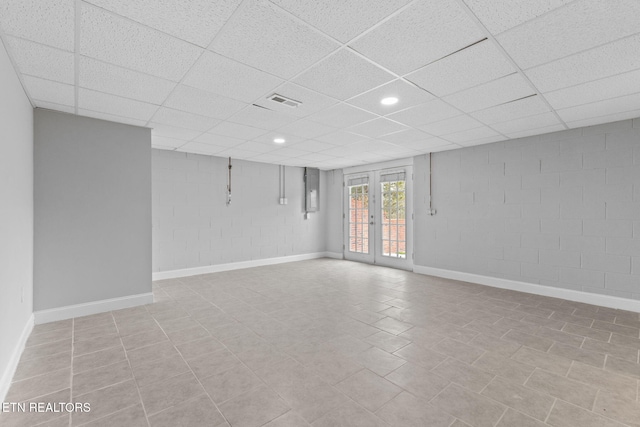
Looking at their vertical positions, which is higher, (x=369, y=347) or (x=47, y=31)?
(x=47, y=31)

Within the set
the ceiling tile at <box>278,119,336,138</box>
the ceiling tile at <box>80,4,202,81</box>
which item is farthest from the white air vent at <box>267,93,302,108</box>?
the ceiling tile at <box>80,4,202,81</box>

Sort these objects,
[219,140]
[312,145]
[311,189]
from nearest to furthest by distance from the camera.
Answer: [219,140] → [312,145] → [311,189]

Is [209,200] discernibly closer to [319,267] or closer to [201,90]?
[319,267]

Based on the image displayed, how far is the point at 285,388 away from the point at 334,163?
5.60 meters

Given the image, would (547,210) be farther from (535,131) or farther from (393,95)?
(393,95)

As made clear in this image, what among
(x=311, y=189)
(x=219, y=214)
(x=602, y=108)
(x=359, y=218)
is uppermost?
(x=602, y=108)

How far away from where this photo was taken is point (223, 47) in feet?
6.97

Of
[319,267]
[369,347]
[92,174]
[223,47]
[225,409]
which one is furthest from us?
[319,267]

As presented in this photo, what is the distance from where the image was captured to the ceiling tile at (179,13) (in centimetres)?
168

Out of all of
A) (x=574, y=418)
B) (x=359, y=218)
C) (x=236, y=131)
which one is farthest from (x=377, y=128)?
(x=359, y=218)

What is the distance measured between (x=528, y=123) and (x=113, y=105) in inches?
206

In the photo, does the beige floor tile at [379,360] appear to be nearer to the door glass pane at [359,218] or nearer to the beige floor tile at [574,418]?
the beige floor tile at [574,418]

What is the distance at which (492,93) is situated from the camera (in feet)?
9.66

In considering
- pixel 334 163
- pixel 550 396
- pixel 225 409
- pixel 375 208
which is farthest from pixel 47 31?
pixel 375 208
